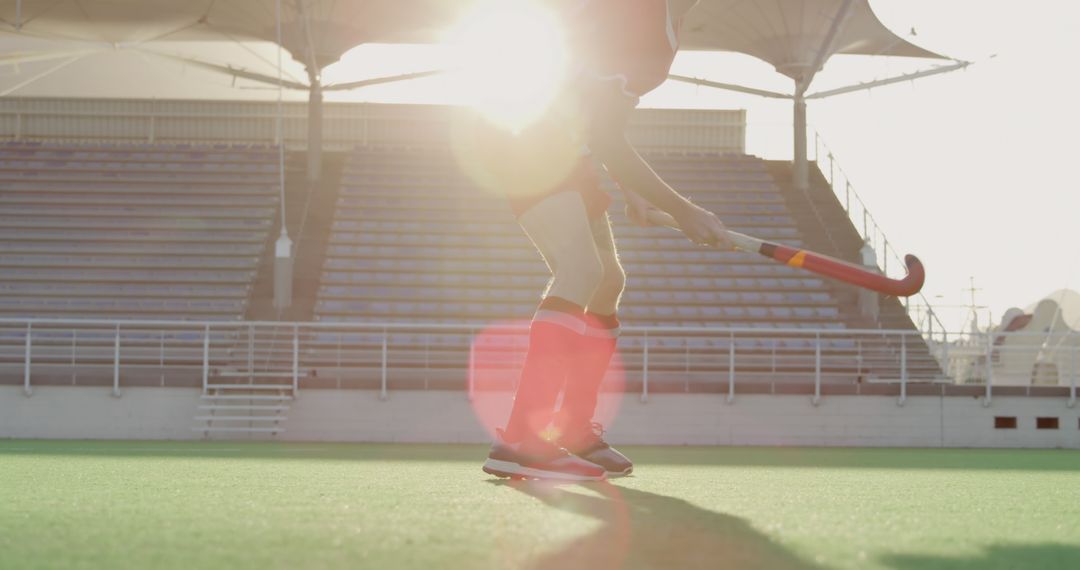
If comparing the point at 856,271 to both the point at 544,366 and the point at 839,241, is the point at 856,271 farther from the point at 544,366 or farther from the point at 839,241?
the point at 839,241

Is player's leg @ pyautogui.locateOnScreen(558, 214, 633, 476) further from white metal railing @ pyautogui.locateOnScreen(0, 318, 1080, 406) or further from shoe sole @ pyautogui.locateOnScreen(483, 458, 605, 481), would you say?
white metal railing @ pyautogui.locateOnScreen(0, 318, 1080, 406)

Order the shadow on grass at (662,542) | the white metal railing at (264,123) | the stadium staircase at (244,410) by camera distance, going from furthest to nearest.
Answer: the white metal railing at (264,123)
the stadium staircase at (244,410)
the shadow on grass at (662,542)

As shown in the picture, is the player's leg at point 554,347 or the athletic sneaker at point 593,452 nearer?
the player's leg at point 554,347

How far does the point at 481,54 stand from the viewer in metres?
24.0

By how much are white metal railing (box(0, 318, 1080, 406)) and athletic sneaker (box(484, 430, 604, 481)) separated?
8.52 metres

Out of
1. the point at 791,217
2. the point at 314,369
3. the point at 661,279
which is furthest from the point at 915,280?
the point at 791,217

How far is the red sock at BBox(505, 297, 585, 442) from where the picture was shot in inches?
148

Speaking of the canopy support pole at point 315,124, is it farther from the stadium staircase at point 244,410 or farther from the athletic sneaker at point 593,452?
the athletic sneaker at point 593,452

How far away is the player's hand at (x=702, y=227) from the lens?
374 cm

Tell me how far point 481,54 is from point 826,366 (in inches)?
445

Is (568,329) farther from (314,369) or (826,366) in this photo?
(826,366)

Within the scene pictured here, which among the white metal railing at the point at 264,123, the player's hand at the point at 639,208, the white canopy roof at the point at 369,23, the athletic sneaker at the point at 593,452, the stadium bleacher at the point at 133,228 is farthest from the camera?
the white metal railing at the point at 264,123

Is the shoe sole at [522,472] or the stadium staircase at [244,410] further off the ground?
the shoe sole at [522,472]

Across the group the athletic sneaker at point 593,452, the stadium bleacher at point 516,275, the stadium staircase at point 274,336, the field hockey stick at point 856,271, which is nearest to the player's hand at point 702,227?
the field hockey stick at point 856,271
